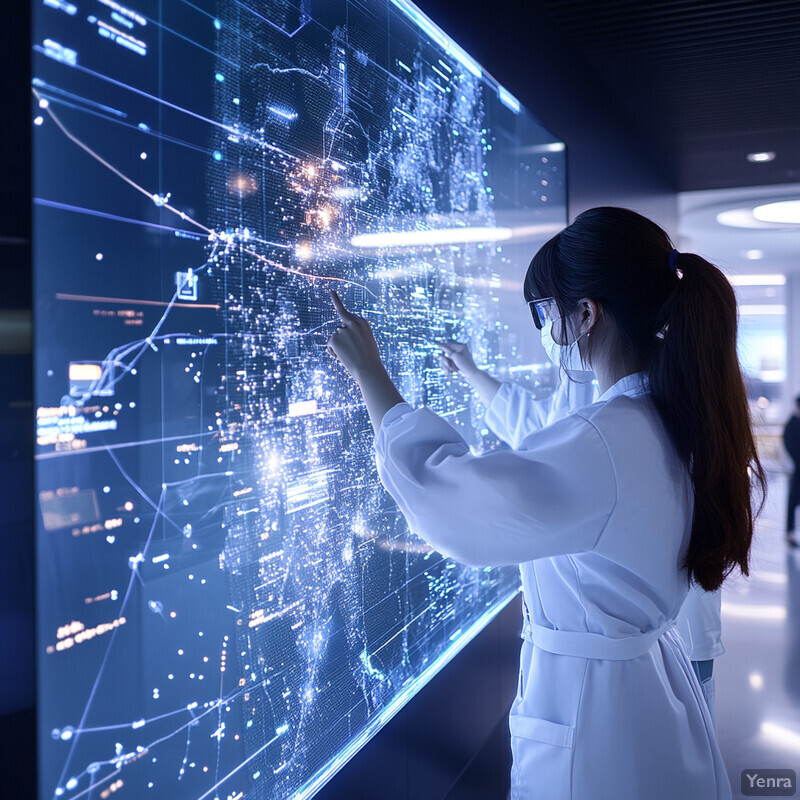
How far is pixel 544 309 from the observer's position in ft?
4.14

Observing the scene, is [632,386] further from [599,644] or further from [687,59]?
[687,59]

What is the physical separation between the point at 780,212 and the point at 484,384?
738cm

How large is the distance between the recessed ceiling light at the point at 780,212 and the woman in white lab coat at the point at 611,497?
731 cm

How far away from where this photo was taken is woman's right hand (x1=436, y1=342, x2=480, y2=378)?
6.25ft

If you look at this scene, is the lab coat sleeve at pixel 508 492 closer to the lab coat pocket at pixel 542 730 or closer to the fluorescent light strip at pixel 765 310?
the lab coat pocket at pixel 542 730

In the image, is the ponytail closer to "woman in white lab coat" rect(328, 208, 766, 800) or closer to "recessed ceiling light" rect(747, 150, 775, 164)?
"woman in white lab coat" rect(328, 208, 766, 800)

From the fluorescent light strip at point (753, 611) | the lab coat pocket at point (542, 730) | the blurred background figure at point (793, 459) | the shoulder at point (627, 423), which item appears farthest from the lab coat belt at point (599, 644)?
the blurred background figure at point (793, 459)

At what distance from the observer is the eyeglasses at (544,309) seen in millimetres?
1244

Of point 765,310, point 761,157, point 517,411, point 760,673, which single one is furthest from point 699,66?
point 765,310

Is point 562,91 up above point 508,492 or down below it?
above

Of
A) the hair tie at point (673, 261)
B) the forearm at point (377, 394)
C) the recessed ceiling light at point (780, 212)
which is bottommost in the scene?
the forearm at point (377, 394)

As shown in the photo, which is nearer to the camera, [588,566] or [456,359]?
[588,566]

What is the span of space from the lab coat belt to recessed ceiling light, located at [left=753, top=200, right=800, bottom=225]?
24.4 ft

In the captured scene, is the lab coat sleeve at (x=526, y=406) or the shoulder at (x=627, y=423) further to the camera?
the lab coat sleeve at (x=526, y=406)
